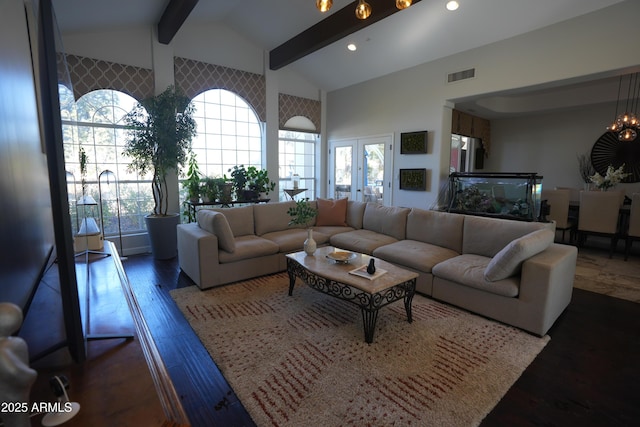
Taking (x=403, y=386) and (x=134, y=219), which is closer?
(x=403, y=386)

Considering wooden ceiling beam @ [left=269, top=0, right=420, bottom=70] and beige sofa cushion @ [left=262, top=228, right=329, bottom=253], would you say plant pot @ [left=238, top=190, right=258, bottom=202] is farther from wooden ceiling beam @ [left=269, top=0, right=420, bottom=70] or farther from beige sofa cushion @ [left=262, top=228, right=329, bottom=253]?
wooden ceiling beam @ [left=269, top=0, right=420, bottom=70]

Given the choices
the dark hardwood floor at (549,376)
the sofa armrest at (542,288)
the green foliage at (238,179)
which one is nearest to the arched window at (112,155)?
the green foliage at (238,179)

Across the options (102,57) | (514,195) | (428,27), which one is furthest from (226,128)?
(514,195)

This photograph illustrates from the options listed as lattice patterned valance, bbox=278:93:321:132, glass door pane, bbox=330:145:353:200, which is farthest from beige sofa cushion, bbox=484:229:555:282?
lattice patterned valance, bbox=278:93:321:132

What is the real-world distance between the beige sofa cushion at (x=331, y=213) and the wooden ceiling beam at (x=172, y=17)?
308cm

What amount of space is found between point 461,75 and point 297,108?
3324 millimetres

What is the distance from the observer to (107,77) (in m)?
4.65

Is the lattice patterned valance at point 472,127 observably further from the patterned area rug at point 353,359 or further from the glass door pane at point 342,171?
the patterned area rug at point 353,359

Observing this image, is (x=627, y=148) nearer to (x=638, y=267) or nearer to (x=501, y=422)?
(x=638, y=267)

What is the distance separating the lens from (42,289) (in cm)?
116

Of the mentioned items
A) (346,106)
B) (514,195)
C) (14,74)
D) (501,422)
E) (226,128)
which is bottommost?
(501,422)

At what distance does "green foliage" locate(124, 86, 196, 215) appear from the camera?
4496 millimetres

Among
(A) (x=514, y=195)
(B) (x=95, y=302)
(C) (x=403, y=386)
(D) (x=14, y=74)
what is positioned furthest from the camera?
(A) (x=514, y=195)

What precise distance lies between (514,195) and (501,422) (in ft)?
12.7
